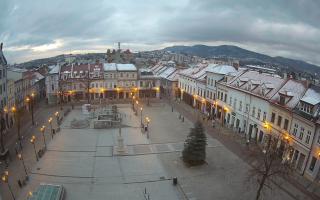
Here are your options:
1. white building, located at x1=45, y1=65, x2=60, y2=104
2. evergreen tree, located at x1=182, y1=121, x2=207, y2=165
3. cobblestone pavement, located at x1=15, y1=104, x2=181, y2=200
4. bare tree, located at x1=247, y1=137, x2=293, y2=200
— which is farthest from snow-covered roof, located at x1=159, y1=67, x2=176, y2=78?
evergreen tree, located at x1=182, y1=121, x2=207, y2=165

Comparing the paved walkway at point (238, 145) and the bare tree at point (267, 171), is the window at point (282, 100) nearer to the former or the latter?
the bare tree at point (267, 171)

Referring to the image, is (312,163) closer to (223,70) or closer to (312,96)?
(312,96)

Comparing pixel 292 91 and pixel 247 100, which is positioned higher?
pixel 292 91

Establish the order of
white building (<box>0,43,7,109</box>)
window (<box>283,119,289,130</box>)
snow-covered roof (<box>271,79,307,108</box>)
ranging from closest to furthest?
snow-covered roof (<box>271,79,307,108</box>), window (<box>283,119,289,130</box>), white building (<box>0,43,7,109</box>)

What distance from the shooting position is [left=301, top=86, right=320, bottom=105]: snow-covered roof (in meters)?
31.2

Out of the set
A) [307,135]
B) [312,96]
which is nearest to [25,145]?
[307,135]

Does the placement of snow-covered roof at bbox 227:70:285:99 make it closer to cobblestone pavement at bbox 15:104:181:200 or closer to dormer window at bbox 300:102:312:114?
dormer window at bbox 300:102:312:114

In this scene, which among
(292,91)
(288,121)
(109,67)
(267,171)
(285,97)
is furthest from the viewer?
(109,67)

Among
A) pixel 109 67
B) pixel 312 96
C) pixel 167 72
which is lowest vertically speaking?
pixel 167 72

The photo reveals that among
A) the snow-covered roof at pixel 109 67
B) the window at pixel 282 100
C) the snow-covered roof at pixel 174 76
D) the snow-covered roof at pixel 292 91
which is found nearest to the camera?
the snow-covered roof at pixel 292 91

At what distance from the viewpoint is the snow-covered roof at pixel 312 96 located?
31248mm

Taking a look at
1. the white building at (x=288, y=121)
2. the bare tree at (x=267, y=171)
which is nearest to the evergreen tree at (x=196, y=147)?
the bare tree at (x=267, y=171)

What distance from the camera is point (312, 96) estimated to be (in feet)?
109

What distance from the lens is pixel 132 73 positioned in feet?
234
